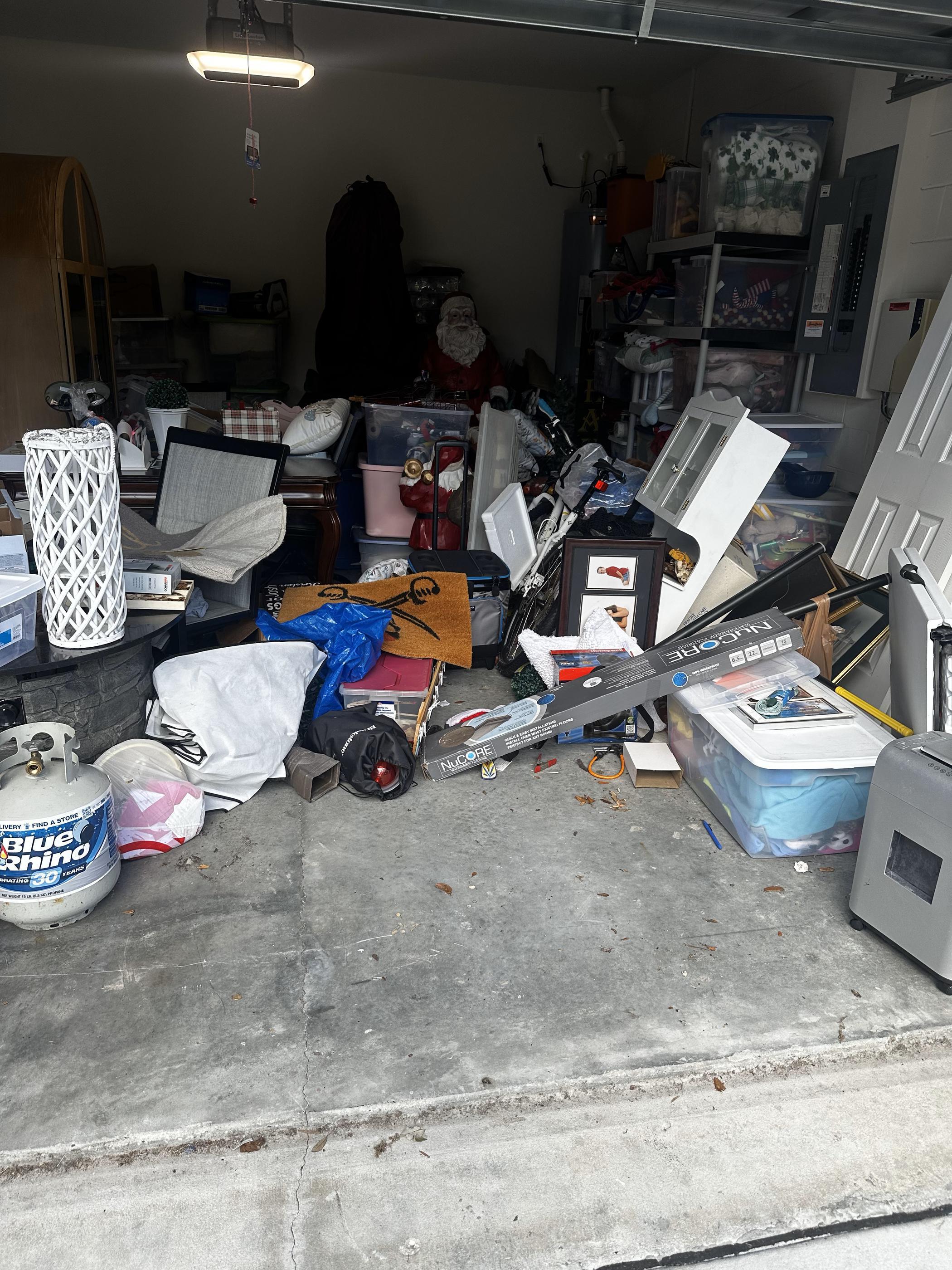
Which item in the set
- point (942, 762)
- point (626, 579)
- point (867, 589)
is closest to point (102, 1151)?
point (942, 762)

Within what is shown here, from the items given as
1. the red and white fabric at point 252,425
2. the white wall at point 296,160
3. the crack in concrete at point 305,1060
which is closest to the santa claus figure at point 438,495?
the red and white fabric at point 252,425

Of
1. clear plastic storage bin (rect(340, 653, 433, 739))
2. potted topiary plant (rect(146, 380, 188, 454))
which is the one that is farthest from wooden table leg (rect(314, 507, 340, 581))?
clear plastic storage bin (rect(340, 653, 433, 739))

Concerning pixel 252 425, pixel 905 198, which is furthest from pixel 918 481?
pixel 252 425

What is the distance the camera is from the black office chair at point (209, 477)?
3.46 metres

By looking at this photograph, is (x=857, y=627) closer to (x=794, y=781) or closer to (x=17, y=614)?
(x=794, y=781)

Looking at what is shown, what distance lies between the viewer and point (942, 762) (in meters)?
1.92

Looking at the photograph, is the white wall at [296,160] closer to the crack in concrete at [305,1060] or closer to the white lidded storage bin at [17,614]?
the white lidded storage bin at [17,614]

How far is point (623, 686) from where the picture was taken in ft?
9.05

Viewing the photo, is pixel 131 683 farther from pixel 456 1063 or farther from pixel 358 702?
pixel 456 1063

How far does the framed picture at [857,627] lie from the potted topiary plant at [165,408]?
8.84 feet

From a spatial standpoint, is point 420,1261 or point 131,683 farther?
point 131,683

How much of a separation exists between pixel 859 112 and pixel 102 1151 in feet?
15.1

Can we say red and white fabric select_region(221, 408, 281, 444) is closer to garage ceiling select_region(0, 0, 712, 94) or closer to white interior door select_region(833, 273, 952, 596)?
white interior door select_region(833, 273, 952, 596)

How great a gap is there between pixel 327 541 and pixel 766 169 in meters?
2.72
